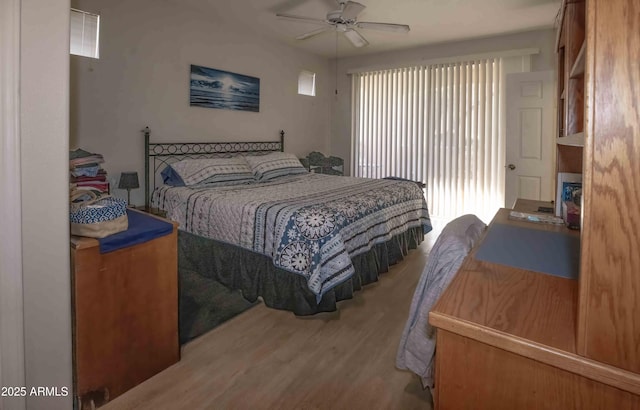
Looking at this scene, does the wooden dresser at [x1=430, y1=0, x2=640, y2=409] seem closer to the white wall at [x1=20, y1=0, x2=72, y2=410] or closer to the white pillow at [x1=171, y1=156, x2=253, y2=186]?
the white wall at [x1=20, y1=0, x2=72, y2=410]

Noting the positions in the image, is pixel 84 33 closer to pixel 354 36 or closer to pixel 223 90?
pixel 223 90

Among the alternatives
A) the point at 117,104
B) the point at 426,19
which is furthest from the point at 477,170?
the point at 117,104

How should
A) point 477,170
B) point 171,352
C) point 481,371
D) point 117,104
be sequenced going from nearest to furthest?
point 481,371
point 171,352
point 117,104
point 477,170

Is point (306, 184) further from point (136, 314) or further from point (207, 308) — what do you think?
point (136, 314)

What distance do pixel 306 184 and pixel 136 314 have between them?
90.0 inches

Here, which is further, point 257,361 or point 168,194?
point 168,194

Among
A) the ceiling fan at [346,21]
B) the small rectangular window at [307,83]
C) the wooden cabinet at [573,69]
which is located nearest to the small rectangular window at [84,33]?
the ceiling fan at [346,21]

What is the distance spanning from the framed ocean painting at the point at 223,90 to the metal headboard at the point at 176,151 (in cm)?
45

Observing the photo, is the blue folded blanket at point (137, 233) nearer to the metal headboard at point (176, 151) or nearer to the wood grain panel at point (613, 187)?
the wood grain panel at point (613, 187)

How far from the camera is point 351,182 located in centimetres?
391

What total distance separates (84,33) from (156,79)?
2.30ft

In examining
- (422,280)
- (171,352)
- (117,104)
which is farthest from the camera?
(117,104)

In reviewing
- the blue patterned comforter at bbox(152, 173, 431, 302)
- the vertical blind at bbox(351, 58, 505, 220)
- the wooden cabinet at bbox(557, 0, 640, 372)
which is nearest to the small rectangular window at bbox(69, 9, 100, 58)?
the blue patterned comforter at bbox(152, 173, 431, 302)

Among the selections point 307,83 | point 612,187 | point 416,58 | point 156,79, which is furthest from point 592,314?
point 307,83
